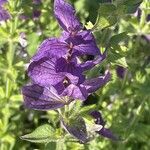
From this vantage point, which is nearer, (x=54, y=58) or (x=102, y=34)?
(x=54, y=58)

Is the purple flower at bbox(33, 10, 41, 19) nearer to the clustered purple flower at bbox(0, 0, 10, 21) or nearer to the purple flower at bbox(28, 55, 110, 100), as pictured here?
the clustered purple flower at bbox(0, 0, 10, 21)

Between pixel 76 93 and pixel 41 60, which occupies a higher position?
pixel 41 60

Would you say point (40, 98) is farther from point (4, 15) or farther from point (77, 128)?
point (4, 15)

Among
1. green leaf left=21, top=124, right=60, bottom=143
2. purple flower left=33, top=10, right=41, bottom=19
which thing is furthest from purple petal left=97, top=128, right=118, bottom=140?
purple flower left=33, top=10, right=41, bottom=19

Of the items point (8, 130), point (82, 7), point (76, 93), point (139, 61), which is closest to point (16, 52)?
point (8, 130)

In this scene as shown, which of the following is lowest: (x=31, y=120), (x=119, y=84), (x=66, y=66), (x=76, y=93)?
(x=31, y=120)

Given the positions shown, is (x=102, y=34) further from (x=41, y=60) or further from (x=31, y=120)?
(x=31, y=120)
